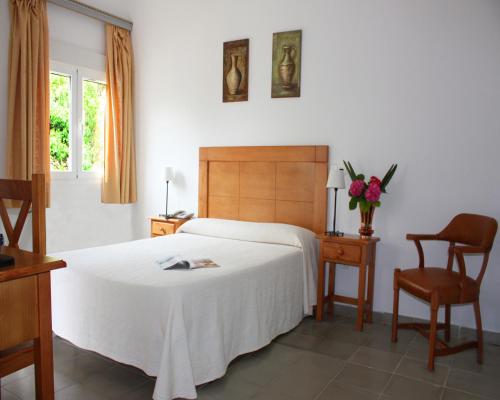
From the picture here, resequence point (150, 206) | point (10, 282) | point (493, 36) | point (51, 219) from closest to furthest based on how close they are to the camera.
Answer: point (10, 282) → point (493, 36) → point (51, 219) → point (150, 206)

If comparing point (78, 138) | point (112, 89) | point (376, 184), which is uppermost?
point (112, 89)

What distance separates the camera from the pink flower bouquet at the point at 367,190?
10.1ft

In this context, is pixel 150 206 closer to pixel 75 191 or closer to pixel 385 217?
pixel 75 191

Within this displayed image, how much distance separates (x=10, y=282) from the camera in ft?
4.44

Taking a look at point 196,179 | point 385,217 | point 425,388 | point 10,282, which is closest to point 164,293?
point 10,282

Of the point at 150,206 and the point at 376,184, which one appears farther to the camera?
the point at 150,206

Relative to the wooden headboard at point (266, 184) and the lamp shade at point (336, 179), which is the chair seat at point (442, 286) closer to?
the lamp shade at point (336, 179)

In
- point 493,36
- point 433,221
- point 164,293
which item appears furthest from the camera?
point 433,221

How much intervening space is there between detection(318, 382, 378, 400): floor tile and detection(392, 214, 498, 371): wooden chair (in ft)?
1.80

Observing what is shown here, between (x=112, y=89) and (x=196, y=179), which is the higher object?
(x=112, y=89)

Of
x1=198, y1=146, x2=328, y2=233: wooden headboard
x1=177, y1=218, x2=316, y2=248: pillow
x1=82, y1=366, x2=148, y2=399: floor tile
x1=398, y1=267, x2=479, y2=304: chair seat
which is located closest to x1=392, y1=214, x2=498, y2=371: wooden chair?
x1=398, y1=267, x2=479, y2=304: chair seat

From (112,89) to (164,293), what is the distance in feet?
9.82

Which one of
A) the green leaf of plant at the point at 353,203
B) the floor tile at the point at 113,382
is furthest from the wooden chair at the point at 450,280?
the floor tile at the point at 113,382

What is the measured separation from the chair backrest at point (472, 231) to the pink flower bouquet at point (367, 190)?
0.51 metres
